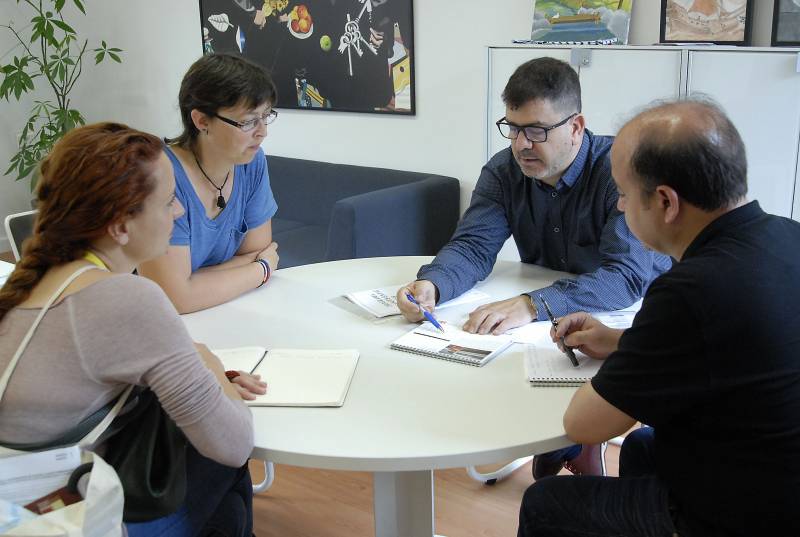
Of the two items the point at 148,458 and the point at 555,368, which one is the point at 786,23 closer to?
the point at 555,368

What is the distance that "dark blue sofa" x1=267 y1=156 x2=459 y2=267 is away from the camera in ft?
11.9

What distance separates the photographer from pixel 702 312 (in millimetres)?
1267

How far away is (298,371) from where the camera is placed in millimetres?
1718

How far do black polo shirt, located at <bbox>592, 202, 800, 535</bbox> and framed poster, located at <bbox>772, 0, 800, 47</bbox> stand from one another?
189cm

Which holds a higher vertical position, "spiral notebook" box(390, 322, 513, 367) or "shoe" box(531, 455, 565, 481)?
"spiral notebook" box(390, 322, 513, 367)

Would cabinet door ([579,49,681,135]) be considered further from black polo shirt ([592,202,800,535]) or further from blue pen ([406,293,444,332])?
black polo shirt ([592,202,800,535])

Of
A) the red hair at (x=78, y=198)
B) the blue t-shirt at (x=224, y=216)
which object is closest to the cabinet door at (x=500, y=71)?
the blue t-shirt at (x=224, y=216)

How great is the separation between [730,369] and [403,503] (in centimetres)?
91

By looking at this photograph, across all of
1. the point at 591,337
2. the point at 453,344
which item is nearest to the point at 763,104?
the point at 591,337

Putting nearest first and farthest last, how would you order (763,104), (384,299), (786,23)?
(384,299), (763,104), (786,23)

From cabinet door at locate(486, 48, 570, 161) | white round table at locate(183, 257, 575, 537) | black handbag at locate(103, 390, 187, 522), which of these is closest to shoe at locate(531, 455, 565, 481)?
white round table at locate(183, 257, 575, 537)

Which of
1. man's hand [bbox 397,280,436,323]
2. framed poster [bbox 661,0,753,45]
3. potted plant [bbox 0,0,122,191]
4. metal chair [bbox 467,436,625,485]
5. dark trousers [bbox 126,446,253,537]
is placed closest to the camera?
dark trousers [bbox 126,446,253,537]

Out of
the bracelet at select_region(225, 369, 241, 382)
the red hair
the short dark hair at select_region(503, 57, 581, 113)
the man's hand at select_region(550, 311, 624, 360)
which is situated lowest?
the bracelet at select_region(225, 369, 241, 382)

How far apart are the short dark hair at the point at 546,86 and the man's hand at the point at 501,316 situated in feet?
1.85
